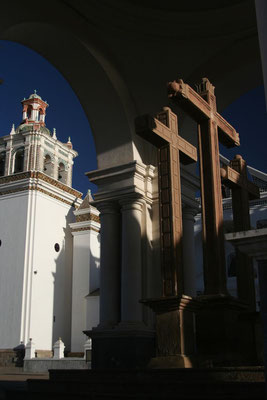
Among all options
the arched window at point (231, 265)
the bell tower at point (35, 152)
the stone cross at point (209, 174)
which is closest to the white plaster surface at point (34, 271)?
the bell tower at point (35, 152)

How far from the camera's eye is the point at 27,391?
14.9 ft

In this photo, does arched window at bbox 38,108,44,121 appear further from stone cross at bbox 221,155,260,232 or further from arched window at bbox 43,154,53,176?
stone cross at bbox 221,155,260,232

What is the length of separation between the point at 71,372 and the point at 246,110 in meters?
18.1

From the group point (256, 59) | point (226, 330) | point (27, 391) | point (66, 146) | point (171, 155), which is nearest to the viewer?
point (27, 391)

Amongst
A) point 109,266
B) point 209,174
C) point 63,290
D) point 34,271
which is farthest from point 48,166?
point 209,174

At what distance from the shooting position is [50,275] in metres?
22.4

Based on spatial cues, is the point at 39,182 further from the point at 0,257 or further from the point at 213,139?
the point at 213,139

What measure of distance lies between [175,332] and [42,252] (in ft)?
58.1

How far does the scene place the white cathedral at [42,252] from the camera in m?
21.0

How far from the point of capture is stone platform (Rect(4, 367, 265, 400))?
3.56 meters

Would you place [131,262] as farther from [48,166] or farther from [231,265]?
[48,166]

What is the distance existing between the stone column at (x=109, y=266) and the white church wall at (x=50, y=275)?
1456cm

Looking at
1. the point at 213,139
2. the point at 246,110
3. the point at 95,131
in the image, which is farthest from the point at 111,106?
the point at 246,110

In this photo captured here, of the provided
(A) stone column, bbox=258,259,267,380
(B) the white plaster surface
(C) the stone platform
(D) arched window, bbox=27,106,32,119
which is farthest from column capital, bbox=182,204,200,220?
(D) arched window, bbox=27,106,32,119
